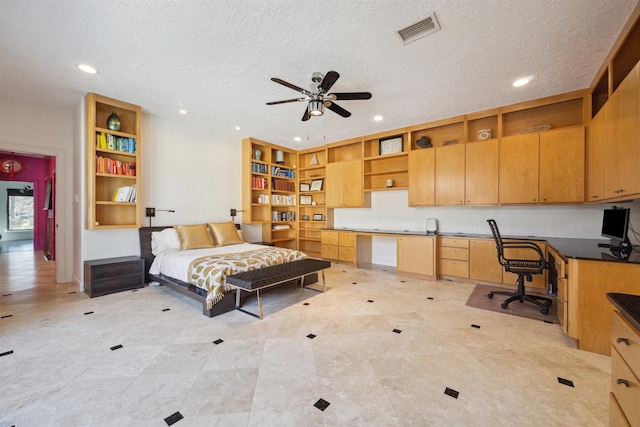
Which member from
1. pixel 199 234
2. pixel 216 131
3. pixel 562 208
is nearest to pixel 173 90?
pixel 216 131

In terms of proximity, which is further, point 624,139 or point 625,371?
point 624,139

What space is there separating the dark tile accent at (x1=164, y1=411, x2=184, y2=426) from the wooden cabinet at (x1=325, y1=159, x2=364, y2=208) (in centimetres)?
478

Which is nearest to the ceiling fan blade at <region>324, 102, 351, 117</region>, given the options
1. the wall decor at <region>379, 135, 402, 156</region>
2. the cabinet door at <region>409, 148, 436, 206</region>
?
the cabinet door at <region>409, 148, 436, 206</region>

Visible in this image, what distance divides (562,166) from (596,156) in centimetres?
59

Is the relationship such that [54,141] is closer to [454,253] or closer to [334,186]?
[334,186]

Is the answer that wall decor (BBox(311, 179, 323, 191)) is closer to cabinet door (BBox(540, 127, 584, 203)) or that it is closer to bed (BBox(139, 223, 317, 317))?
bed (BBox(139, 223, 317, 317))

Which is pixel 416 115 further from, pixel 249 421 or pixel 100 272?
pixel 100 272

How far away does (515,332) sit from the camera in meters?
2.66

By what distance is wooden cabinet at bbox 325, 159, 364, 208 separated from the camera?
19.1ft

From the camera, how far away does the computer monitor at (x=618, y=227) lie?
8.44 ft

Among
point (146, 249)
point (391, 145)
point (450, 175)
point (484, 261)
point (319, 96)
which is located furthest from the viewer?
point (391, 145)

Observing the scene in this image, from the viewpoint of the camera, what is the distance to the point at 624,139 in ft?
7.42

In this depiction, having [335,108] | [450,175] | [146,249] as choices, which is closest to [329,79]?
[335,108]

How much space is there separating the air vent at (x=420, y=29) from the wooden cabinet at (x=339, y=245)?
388 cm
